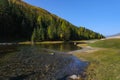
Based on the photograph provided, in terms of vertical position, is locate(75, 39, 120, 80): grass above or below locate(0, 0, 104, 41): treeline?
below

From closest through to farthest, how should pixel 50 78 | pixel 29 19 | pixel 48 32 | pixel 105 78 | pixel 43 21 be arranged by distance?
pixel 105 78 → pixel 50 78 → pixel 48 32 → pixel 29 19 → pixel 43 21

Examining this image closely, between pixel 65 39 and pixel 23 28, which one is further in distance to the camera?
pixel 65 39

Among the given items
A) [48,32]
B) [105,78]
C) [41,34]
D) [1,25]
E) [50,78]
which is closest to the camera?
[105,78]

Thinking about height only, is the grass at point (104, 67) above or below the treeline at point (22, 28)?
below

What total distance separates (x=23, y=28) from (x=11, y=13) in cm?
1398

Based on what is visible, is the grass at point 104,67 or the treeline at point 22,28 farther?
the treeline at point 22,28

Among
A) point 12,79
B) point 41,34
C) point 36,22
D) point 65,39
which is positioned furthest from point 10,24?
point 12,79

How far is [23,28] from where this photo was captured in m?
156

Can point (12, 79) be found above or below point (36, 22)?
below

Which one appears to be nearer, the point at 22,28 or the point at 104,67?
the point at 104,67

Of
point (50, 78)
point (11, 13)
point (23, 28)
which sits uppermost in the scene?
point (11, 13)

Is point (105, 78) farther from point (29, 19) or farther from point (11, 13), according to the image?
point (29, 19)

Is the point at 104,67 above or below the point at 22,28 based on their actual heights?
below

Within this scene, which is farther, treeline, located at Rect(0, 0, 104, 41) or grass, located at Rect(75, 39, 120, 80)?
treeline, located at Rect(0, 0, 104, 41)
